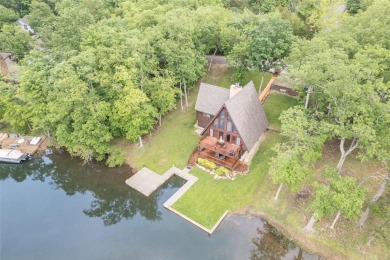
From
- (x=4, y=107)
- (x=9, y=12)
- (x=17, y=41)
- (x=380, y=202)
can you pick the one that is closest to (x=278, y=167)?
(x=380, y=202)

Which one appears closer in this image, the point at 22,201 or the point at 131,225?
the point at 131,225

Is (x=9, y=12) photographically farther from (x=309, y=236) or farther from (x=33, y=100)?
(x=309, y=236)

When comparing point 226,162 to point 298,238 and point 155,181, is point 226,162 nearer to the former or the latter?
point 155,181

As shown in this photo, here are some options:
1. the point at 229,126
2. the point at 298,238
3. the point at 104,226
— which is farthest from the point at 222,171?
the point at 104,226

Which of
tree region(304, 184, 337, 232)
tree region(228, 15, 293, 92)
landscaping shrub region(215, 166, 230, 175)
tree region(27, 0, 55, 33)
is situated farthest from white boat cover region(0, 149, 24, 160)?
tree region(304, 184, 337, 232)

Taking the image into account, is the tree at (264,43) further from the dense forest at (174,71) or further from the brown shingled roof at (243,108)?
the brown shingled roof at (243,108)

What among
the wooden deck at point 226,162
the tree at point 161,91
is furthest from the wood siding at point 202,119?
the wooden deck at point 226,162
